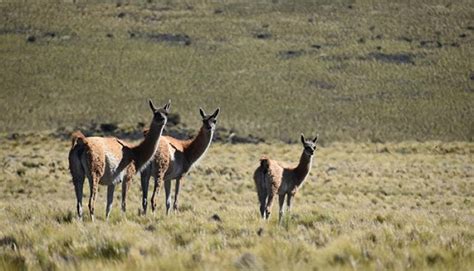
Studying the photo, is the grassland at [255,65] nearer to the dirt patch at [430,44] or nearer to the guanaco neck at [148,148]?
the dirt patch at [430,44]

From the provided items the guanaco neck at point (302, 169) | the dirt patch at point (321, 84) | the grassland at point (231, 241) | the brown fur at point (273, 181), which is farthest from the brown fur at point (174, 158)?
the dirt patch at point (321, 84)

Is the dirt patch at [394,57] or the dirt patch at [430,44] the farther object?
the dirt patch at [430,44]

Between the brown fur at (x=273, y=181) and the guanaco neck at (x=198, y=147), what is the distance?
115 centimetres

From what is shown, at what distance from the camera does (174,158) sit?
1343 centimetres

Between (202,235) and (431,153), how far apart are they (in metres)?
35.2

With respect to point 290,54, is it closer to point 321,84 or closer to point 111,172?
point 321,84

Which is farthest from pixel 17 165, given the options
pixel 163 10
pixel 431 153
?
pixel 163 10

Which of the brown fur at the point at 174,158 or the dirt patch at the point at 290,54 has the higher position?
the dirt patch at the point at 290,54

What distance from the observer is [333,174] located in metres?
29.9

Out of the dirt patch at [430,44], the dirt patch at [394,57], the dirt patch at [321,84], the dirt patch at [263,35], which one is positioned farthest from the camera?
the dirt patch at [263,35]

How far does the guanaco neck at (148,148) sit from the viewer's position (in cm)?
1179

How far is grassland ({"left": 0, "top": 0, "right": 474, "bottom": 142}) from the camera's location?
53.0 meters

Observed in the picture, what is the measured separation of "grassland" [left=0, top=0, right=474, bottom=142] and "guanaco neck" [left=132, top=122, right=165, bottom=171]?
1477 inches

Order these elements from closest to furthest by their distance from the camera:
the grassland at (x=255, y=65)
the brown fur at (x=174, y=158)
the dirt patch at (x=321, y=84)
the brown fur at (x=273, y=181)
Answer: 1. the brown fur at (x=174, y=158)
2. the brown fur at (x=273, y=181)
3. the grassland at (x=255, y=65)
4. the dirt patch at (x=321, y=84)
